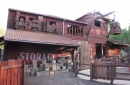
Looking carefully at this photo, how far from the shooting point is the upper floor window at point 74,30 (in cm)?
1599

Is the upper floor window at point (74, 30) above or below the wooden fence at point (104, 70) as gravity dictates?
above

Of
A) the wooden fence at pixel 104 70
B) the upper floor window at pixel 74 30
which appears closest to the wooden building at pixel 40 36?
the upper floor window at pixel 74 30

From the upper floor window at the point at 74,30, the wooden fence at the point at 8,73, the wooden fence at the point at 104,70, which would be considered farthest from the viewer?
the upper floor window at the point at 74,30

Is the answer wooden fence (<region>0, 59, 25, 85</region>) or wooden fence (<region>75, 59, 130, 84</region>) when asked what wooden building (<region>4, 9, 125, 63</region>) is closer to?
wooden fence (<region>75, 59, 130, 84</region>)

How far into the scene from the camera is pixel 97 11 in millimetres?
17812

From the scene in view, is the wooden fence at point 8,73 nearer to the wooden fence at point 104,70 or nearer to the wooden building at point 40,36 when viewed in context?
the wooden fence at point 104,70

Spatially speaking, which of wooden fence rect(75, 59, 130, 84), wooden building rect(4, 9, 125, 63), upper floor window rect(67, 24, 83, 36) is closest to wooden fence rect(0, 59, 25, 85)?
wooden fence rect(75, 59, 130, 84)

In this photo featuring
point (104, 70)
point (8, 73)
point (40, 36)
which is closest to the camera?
point (8, 73)

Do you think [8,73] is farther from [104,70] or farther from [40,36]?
[40,36]

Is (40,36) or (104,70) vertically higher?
(40,36)

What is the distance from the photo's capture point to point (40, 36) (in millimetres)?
12352

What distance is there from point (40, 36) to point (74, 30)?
5692mm

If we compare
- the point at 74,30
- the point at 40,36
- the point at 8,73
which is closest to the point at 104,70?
the point at 8,73

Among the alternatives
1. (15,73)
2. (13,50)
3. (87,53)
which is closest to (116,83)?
(15,73)
